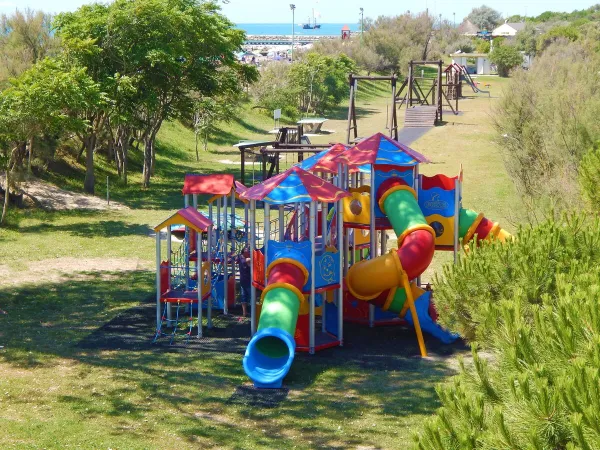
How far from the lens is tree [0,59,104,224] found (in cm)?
2441

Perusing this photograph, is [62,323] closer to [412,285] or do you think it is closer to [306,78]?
[412,285]

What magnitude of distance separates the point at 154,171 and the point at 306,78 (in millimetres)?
21451

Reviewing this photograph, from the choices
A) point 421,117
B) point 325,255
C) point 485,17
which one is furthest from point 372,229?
point 485,17

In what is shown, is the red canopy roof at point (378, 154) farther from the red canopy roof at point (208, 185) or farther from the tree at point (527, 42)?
the tree at point (527, 42)

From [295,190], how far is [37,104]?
12.4 meters

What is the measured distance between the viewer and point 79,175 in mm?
33844

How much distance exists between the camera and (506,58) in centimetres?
8331

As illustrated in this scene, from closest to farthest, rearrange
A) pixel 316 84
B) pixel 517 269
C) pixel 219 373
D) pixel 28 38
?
1. pixel 517 269
2. pixel 219 373
3. pixel 28 38
4. pixel 316 84

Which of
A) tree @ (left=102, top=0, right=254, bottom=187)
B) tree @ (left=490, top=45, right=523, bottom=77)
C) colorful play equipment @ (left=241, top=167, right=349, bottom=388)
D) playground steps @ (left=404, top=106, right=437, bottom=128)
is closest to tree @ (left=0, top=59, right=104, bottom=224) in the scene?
tree @ (left=102, top=0, right=254, bottom=187)

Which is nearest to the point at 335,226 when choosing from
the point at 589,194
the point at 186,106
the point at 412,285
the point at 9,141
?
the point at 412,285

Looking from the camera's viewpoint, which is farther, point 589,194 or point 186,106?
point 186,106

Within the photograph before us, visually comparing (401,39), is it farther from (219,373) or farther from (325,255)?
(219,373)

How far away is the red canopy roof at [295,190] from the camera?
14.5 m

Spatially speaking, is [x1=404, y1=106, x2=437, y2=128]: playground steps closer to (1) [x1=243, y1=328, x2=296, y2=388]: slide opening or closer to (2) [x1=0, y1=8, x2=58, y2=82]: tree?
(2) [x1=0, y1=8, x2=58, y2=82]: tree
